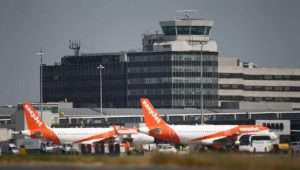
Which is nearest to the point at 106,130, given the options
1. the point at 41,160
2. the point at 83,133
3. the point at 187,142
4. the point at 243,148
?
the point at 83,133

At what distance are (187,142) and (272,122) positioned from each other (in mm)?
32800

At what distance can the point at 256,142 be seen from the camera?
14475 cm

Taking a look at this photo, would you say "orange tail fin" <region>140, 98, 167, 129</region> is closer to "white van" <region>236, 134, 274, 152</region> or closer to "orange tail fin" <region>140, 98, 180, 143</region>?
"orange tail fin" <region>140, 98, 180, 143</region>

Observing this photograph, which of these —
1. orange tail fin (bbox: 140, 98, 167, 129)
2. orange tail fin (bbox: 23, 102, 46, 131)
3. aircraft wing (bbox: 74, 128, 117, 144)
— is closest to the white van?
orange tail fin (bbox: 140, 98, 167, 129)

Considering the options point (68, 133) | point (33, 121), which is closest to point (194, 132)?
point (68, 133)

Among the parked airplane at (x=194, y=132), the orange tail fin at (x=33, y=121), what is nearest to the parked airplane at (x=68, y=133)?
the orange tail fin at (x=33, y=121)

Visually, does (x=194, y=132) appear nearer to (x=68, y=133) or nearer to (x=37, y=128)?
(x=68, y=133)

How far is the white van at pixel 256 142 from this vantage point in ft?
460

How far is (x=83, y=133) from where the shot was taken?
163750 mm

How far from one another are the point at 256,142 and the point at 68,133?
103ft

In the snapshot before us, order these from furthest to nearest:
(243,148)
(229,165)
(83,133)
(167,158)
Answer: (83,133) < (243,148) < (167,158) < (229,165)

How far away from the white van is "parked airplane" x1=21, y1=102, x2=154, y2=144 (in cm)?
1723

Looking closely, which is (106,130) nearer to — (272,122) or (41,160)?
(272,122)

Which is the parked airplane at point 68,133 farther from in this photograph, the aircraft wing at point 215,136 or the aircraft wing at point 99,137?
the aircraft wing at point 215,136
